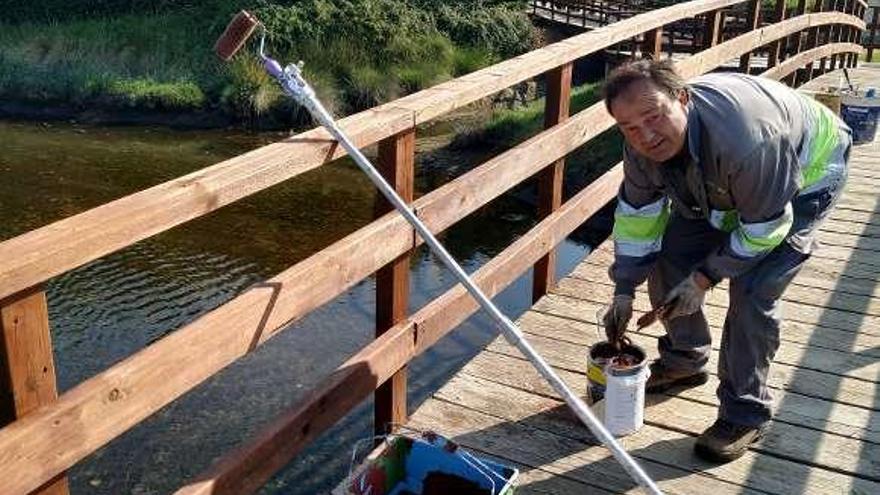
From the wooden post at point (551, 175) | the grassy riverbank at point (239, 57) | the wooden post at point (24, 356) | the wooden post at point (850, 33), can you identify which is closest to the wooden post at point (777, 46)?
the wooden post at point (850, 33)

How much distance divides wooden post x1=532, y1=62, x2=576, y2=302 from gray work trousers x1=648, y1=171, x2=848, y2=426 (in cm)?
113

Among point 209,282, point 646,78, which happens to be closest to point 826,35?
point 209,282

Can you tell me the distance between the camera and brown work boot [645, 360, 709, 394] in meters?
3.58

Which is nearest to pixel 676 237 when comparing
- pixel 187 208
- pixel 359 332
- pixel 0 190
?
pixel 187 208

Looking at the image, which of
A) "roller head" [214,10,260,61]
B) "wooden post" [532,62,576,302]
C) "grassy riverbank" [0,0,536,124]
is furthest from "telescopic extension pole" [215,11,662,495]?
"grassy riverbank" [0,0,536,124]

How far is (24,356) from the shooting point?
6.11 feet

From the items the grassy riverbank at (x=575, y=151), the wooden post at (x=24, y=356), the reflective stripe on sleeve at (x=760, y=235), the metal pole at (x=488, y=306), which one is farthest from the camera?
the grassy riverbank at (x=575, y=151)

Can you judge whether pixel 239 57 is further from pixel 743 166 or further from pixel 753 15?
pixel 743 166

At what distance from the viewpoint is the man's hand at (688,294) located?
296cm

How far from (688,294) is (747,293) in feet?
0.64

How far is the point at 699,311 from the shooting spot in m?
3.48

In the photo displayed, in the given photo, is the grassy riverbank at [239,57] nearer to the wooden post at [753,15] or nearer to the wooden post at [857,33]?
the wooden post at [857,33]

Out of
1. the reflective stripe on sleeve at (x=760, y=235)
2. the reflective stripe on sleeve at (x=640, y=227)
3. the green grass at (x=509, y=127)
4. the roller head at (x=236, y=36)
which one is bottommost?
the green grass at (x=509, y=127)

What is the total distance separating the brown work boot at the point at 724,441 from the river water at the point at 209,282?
13.4 ft
